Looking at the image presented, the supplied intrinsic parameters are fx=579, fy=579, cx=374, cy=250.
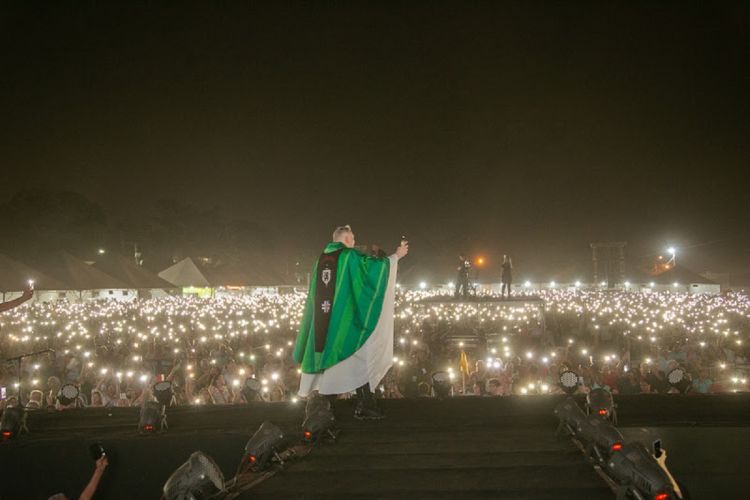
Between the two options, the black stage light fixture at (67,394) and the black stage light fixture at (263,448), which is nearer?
the black stage light fixture at (263,448)

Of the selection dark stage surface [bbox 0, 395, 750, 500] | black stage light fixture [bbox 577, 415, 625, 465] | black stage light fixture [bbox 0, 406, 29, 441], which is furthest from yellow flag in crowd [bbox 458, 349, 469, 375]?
black stage light fixture [bbox 0, 406, 29, 441]

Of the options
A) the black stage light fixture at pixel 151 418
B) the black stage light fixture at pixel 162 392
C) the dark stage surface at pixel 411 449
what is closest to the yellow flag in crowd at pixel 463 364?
the dark stage surface at pixel 411 449

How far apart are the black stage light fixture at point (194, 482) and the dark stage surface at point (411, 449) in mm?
370

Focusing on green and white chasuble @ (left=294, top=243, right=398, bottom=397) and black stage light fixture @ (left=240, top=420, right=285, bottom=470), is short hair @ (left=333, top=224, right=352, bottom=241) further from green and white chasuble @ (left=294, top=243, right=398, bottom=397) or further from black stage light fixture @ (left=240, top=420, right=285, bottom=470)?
black stage light fixture @ (left=240, top=420, right=285, bottom=470)

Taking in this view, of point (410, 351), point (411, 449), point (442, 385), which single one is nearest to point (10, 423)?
point (411, 449)

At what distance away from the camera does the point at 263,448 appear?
463cm

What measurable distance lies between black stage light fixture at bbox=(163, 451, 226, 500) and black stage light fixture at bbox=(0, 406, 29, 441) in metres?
3.22

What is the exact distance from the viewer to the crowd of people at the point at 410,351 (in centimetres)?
1004

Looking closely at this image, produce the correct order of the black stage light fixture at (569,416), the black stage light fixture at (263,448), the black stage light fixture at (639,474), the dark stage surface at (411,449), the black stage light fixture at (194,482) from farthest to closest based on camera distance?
the black stage light fixture at (569,416) → the black stage light fixture at (263,448) → the dark stage surface at (411,449) → the black stage light fixture at (194,482) → the black stage light fixture at (639,474)

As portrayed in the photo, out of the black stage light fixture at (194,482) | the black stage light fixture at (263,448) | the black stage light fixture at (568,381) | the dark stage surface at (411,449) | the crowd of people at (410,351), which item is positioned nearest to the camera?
the black stage light fixture at (194,482)

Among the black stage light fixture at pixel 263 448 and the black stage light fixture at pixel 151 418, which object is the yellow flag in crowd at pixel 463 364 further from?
the black stage light fixture at pixel 263 448

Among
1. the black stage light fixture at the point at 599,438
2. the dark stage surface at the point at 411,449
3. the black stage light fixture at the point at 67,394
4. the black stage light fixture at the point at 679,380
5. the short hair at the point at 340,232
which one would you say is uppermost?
the short hair at the point at 340,232

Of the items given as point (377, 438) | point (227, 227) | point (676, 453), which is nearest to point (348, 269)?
point (377, 438)

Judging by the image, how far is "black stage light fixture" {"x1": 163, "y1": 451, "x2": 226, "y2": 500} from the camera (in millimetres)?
3807
